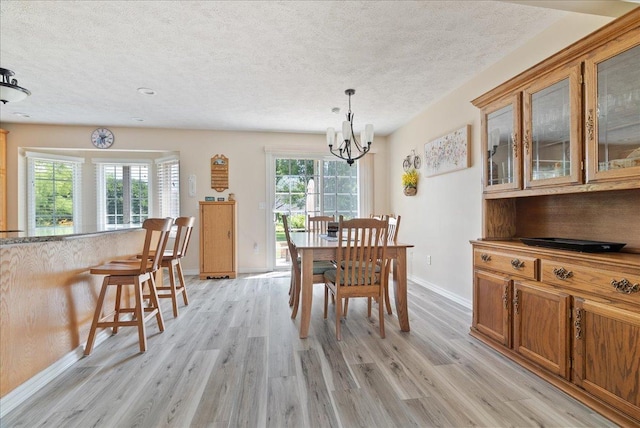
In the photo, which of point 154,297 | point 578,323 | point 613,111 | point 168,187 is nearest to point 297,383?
point 154,297

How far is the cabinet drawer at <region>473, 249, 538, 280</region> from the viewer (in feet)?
6.03

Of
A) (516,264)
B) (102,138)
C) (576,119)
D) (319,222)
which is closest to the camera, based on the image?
(576,119)

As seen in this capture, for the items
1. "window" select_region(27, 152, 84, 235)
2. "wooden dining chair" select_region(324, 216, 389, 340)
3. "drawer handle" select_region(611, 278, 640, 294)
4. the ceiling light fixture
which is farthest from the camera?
"window" select_region(27, 152, 84, 235)

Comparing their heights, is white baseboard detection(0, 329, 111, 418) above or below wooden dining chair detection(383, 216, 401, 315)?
below

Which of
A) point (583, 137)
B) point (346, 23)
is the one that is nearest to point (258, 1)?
point (346, 23)

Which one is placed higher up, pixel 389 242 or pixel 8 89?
pixel 8 89

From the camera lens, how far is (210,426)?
4.54 feet

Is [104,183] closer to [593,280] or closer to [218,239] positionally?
[218,239]

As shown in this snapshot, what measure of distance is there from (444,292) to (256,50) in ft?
10.9

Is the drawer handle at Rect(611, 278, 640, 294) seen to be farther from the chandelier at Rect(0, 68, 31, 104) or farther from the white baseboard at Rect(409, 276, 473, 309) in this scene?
the chandelier at Rect(0, 68, 31, 104)

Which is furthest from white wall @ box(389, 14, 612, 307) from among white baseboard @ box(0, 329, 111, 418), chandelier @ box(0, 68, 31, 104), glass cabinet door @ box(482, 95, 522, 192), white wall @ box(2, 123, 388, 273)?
chandelier @ box(0, 68, 31, 104)

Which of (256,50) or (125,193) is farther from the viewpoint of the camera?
(125,193)

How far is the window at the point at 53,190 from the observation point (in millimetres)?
4516

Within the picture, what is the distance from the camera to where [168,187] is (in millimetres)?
4848
